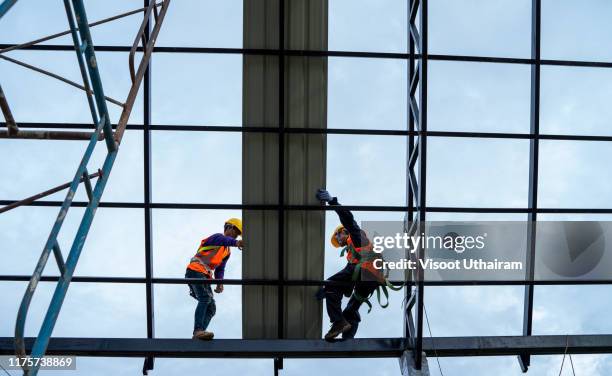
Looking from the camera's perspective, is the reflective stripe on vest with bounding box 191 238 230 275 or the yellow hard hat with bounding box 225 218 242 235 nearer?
the reflective stripe on vest with bounding box 191 238 230 275

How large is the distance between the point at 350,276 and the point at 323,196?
171cm

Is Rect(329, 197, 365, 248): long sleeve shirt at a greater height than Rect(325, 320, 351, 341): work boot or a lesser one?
greater

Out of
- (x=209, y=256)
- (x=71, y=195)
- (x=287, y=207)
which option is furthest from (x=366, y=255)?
(x=71, y=195)

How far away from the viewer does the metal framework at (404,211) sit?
12.3 m

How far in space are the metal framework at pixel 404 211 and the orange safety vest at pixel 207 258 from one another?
385 millimetres

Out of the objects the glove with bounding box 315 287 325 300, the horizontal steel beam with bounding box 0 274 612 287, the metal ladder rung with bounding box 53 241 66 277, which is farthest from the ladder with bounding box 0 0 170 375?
the glove with bounding box 315 287 325 300

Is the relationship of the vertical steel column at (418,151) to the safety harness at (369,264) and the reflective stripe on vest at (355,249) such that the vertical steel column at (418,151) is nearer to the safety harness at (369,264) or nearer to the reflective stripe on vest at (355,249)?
the safety harness at (369,264)

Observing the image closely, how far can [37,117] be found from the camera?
42.5 ft

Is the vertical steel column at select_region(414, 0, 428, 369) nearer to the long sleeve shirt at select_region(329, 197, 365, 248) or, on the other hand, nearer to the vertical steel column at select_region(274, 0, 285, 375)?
the long sleeve shirt at select_region(329, 197, 365, 248)

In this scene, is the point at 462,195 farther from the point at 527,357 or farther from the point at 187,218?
the point at 187,218

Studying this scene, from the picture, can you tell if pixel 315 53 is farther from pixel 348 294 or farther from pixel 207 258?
pixel 348 294

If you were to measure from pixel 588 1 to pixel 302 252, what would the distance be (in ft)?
28.4

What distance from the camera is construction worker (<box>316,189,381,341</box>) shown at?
12344 mm

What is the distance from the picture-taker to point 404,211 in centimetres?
1324
